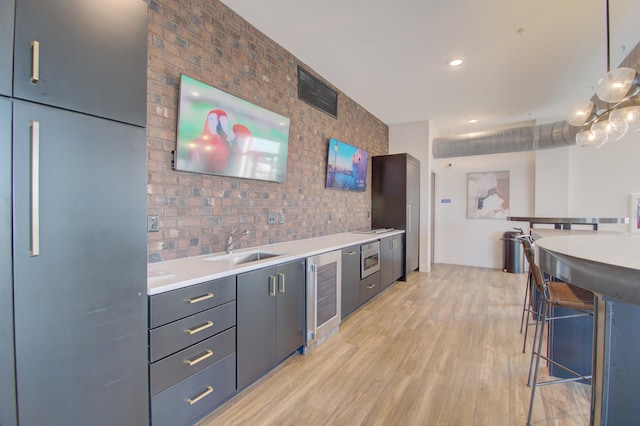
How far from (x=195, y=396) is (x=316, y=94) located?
3259mm

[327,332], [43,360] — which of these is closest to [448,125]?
[327,332]

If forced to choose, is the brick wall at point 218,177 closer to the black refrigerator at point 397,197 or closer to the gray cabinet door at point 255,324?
the gray cabinet door at point 255,324

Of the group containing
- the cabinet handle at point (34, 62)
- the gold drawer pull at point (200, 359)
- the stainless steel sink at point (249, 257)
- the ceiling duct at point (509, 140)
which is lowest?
the gold drawer pull at point (200, 359)

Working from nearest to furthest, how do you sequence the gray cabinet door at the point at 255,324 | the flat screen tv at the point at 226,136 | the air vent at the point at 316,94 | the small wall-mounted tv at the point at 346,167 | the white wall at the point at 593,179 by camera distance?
1. the gray cabinet door at the point at 255,324
2. the flat screen tv at the point at 226,136
3. the air vent at the point at 316,94
4. the small wall-mounted tv at the point at 346,167
5. the white wall at the point at 593,179

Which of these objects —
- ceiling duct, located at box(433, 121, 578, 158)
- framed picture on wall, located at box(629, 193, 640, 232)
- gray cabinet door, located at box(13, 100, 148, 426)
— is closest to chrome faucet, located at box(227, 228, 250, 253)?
gray cabinet door, located at box(13, 100, 148, 426)

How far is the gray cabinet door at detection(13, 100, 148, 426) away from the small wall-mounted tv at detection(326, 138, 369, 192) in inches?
107

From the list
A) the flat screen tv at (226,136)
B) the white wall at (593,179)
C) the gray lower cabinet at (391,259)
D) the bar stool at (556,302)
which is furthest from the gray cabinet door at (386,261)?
the white wall at (593,179)

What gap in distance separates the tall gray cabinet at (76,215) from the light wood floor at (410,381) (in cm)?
82

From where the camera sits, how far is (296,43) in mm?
2928

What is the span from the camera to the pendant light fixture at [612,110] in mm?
1916

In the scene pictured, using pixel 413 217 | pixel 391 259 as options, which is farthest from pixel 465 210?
pixel 391 259

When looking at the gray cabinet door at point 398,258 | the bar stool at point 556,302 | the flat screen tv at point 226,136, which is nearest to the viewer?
the bar stool at point 556,302

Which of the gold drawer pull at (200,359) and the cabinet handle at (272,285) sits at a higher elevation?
the cabinet handle at (272,285)

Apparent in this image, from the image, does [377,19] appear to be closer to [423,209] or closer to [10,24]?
[10,24]
